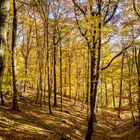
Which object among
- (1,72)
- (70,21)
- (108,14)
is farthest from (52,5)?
(1,72)

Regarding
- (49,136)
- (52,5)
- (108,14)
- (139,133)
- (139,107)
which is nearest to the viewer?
(49,136)

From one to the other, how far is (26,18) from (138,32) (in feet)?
36.0

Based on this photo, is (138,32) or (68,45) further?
(68,45)

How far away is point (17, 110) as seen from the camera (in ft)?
62.3

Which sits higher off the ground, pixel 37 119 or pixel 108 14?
pixel 108 14

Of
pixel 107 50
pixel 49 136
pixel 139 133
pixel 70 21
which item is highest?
pixel 70 21

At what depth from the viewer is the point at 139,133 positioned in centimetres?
2019

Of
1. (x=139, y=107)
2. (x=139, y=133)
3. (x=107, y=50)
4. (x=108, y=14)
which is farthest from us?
(x=107, y=50)

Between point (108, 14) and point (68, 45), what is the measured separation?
17832 millimetres

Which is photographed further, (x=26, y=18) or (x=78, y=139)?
(x=26, y=18)

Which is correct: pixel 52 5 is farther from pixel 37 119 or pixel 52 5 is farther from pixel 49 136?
pixel 49 136

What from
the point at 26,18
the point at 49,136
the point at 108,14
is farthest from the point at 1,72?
the point at 26,18

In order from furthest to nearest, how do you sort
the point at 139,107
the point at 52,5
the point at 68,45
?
1. the point at 68,45
2. the point at 52,5
3. the point at 139,107

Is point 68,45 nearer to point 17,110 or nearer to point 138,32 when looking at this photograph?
point 138,32
